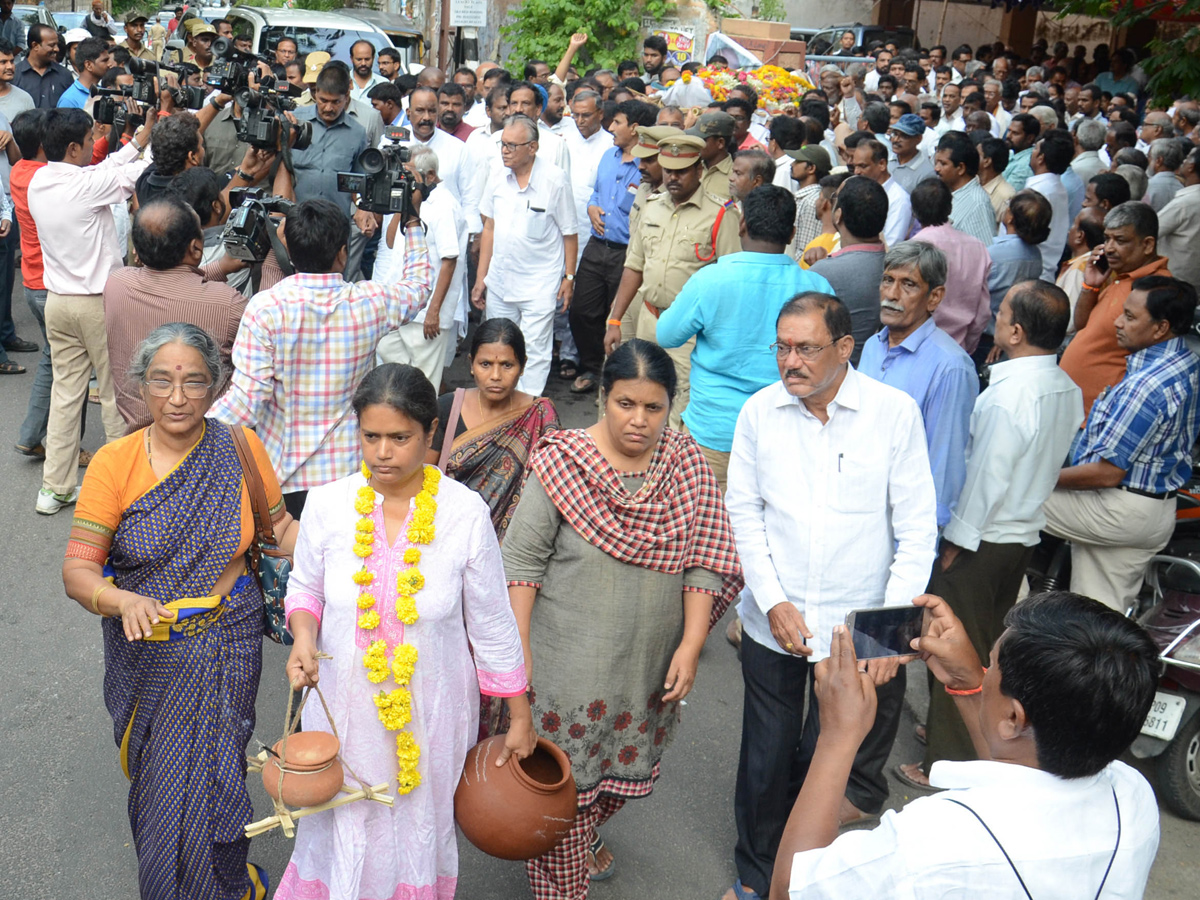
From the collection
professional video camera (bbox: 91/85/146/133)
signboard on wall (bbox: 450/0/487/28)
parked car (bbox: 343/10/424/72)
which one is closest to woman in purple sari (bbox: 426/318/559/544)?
professional video camera (bbox: 91/85/146/133)

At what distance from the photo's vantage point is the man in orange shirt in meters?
5.13

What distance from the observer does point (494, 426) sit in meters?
3.94

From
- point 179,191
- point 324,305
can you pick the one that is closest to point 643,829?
point 324,305

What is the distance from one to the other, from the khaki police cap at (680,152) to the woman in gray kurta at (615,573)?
2.75m

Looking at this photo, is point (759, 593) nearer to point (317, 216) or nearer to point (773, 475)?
point (773, 475)

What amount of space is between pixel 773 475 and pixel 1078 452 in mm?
1842

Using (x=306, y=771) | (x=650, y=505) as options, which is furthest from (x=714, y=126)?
(x=306, y=771)

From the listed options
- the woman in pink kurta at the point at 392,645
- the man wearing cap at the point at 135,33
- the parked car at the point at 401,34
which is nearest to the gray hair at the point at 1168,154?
the woman in pink kurta at the point at 392,645

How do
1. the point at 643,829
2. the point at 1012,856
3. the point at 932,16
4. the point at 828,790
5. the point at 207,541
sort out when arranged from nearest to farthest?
the point at 1012,856 < the point at 828,790 < the point at 207,541 < the point at 643,829 < the point at 932,16

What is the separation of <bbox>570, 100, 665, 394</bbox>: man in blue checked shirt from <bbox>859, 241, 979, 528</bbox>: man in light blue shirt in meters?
4.01

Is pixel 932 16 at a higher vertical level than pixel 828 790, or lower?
higher

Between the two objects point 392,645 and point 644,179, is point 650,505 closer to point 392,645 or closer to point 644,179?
point 392,645

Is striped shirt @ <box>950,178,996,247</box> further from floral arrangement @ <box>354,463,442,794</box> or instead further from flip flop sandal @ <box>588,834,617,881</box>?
floral arrangement @ <box>354,463,442,794</box>

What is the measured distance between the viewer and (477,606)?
293 cm
